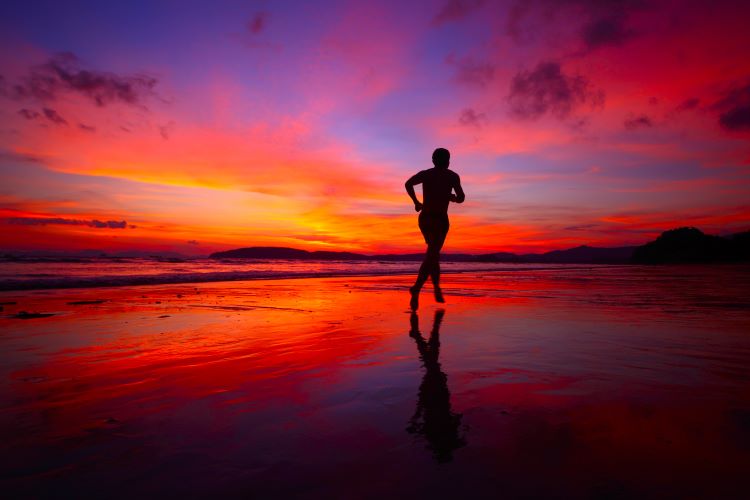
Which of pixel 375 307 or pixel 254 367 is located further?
pixel 375 307

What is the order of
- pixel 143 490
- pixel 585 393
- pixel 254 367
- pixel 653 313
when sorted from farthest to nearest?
pixel 653 313 → pixel 254 367 → pixel 585 393 → pixel 143 490

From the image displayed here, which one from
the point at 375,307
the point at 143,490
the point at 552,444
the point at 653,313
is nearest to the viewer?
the point at 143,490

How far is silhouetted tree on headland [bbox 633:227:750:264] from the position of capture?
3678 centimetres

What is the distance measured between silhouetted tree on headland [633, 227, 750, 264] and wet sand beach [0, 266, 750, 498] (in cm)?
4334

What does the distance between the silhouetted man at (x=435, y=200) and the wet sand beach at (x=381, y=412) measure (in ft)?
8.75

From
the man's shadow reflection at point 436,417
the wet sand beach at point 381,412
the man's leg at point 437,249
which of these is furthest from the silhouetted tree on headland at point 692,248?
the man's shadow reflection at point 436,417

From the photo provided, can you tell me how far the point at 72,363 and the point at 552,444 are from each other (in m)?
3.53

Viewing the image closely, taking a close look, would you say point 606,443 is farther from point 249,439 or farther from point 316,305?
point 316,305

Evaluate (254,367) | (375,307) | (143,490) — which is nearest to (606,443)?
(143,490)

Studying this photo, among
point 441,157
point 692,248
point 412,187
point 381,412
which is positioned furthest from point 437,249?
point 692,248

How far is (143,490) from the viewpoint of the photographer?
1.41 metres

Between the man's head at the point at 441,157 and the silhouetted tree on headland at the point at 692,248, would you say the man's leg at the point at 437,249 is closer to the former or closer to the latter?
the man's head at the point at 441,157

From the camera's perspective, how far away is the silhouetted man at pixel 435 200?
6.99m

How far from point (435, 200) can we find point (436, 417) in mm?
5340
